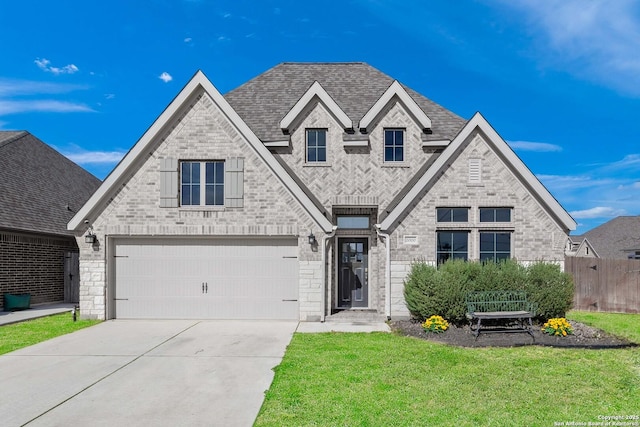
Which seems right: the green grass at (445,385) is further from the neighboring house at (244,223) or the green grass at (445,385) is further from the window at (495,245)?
the window at (495,245)

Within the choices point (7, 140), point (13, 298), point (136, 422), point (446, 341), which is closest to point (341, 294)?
point (446, 341)

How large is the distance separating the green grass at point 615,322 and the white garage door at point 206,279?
908cm

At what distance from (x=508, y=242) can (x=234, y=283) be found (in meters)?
8.67

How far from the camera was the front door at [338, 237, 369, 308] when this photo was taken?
1488 centimetres

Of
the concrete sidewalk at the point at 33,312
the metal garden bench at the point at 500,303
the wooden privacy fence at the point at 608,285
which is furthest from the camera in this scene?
the wooden privacy fence at the point at 608,285

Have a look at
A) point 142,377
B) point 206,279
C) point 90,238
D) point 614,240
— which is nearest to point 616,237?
point 614,240

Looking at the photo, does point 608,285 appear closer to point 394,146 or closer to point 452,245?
point 452,245

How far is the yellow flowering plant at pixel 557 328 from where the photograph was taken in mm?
10875

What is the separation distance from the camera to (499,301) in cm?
1148

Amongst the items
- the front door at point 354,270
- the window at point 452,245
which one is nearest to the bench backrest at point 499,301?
the window at point 452,245

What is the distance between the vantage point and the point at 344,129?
48.9 ft

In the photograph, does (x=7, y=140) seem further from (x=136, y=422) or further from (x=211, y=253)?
(x=136, y=422)

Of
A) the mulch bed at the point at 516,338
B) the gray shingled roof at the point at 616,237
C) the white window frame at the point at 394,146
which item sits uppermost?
the white window frame at the point at 394,146

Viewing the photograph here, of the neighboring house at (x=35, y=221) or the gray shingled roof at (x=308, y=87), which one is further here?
the neighboring house at (x=35, y=221)
